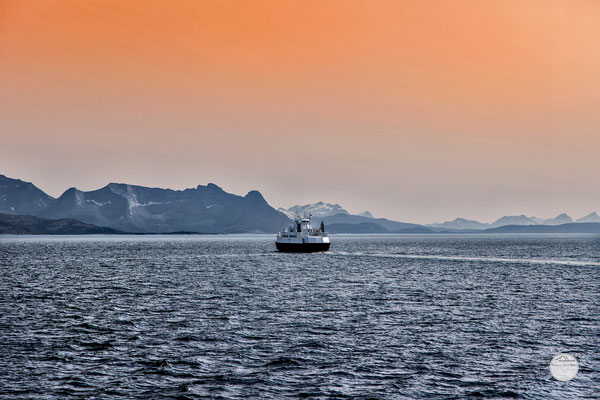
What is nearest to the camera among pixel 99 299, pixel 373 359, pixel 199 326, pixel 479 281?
pixel 373 359

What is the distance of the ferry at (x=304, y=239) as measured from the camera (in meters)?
Answer: 162

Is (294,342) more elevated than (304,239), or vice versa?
(304,239)

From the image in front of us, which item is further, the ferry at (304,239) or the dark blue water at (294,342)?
the ferry at (304,239)

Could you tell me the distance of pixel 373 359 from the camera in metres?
33.2

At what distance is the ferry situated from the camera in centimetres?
16175

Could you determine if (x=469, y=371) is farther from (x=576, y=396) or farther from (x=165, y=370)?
(x=165, y=370)

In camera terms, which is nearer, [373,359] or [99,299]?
→ [373,359]

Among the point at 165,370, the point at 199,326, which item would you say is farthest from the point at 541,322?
the point at 165,370

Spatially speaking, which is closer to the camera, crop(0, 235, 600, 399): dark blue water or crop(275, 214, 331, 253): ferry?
crop(0, 235, 600, 399): dark blue water

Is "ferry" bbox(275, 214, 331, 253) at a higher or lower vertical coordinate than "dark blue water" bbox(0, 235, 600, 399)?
higher

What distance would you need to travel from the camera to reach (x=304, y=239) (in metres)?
162

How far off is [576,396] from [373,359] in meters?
10.9

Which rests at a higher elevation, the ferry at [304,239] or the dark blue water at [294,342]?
the ferry at [304,239]

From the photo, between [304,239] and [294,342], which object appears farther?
[304,239]
